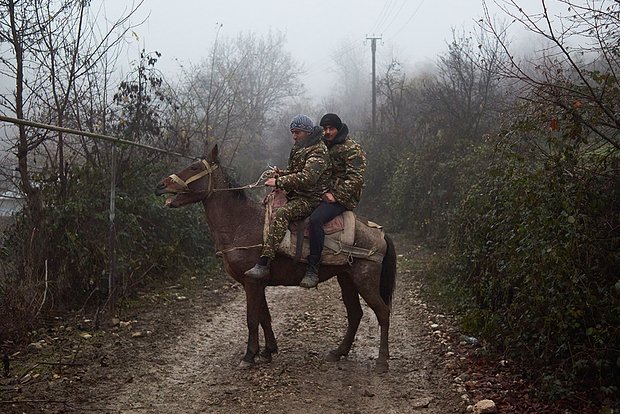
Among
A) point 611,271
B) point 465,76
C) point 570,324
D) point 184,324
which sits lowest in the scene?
point 184,324

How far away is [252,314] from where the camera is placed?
6.68 metres

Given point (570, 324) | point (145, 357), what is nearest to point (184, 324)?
point (145, 357)

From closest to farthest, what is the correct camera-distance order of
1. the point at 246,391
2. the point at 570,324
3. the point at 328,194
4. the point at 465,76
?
the point at 570,324, the point at 246,391, the point at 328,194, the point at 465,76

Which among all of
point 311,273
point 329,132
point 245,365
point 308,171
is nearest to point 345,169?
point 329,132

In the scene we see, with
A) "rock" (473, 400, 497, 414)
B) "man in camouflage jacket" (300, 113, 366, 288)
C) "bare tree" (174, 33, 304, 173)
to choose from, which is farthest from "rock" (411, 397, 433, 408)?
"bare tree" (174, 33, 304, 173)

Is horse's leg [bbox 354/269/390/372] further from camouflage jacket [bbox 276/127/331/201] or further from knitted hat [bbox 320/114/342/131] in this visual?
knitted hat [bbox 320/114/342/131]

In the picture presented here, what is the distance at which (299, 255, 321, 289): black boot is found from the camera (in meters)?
6.53

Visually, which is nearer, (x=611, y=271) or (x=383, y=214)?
(x=611, y=271)

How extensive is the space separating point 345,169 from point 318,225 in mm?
726

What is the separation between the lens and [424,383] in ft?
20.2

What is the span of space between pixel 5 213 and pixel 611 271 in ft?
24.6

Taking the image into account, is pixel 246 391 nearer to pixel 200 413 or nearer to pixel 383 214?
pixel 200 413

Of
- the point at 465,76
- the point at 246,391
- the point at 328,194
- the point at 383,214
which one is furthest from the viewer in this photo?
the point at 383,214

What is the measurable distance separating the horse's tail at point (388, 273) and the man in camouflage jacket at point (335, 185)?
2.19ft
